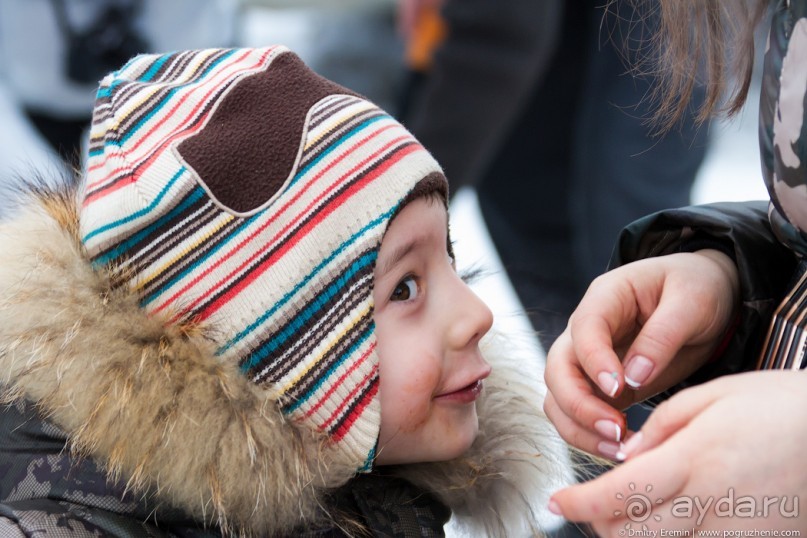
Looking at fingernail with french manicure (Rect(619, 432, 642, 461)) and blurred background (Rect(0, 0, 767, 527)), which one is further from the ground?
fingernail with french manicure (Rect(619, 432, 642, 461))

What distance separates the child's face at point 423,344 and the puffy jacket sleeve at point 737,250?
19cm

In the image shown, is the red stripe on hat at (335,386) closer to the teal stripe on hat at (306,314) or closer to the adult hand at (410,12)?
the teal stripe on hat at (306,314)

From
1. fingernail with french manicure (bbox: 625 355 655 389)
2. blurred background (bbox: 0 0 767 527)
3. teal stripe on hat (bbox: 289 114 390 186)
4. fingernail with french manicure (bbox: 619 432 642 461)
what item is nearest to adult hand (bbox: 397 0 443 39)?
blurred background (bbox: 0 0 767 527)

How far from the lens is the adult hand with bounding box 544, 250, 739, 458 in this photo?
781 millimetres

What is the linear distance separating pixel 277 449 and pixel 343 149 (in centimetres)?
33

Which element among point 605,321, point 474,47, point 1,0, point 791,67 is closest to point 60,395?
point 605,321

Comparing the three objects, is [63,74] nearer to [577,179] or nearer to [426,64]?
[426,64]

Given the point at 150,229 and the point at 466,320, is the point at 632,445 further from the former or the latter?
the point at 150,229

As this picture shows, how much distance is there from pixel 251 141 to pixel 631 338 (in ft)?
1.45

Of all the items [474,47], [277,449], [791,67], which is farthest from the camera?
[474,47]

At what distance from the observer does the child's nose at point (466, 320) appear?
1043 mm

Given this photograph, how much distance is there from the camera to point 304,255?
99 cm

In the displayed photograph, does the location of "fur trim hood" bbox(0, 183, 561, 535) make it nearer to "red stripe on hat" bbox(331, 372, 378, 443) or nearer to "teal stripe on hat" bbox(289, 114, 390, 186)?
"red stripe on hat" bbox(331, 372, 378, 443)

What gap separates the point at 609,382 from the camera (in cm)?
77
